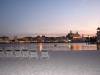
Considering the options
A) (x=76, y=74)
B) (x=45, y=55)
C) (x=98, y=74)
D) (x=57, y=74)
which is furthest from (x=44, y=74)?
(x=45, y=55)

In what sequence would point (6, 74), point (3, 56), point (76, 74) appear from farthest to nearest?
point (3, 56)
point (76, 74)
point (6, 74)

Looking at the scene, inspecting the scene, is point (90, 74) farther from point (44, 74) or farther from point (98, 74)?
point (44, 74)

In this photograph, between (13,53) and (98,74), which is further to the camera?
(13,53)

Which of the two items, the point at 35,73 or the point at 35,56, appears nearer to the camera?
the point at 35,73

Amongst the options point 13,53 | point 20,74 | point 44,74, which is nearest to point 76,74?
point 44,74

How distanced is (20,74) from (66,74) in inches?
108

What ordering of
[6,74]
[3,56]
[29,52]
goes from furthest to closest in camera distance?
[3,56], [29,52], [6,74]

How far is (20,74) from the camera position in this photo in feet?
56.7

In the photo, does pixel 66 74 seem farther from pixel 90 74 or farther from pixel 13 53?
pixel 13 53

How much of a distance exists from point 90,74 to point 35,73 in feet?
10.9

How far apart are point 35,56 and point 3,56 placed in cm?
435

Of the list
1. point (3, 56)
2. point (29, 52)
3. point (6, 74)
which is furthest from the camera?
point (3, 56)

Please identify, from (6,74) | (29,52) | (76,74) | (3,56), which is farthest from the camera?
(3,56)

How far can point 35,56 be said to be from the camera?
33812mm
